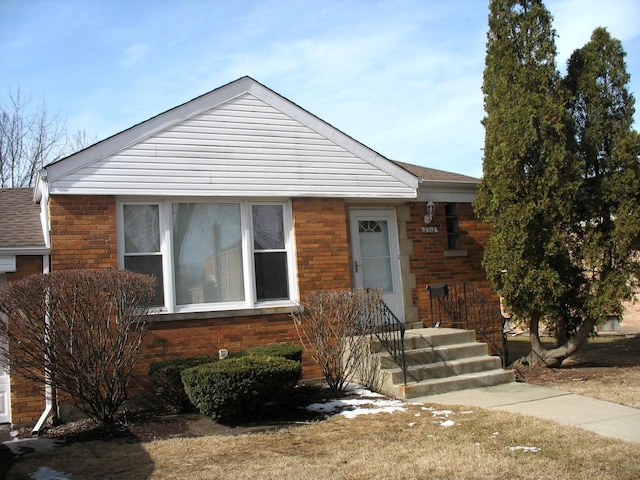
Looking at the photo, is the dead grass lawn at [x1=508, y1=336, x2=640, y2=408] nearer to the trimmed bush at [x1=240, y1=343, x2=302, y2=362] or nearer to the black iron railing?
the black iron railing

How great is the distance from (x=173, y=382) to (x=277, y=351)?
1.46 meters

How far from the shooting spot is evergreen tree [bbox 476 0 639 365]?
9617mm

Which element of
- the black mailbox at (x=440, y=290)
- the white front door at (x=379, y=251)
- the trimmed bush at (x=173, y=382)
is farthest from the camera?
the white front door at (x=379, y=251)

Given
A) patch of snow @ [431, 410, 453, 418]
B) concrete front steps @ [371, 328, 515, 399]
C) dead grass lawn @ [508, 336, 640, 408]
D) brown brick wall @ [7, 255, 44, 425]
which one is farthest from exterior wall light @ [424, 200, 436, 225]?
brown brick wall @ [7, 255, 44, 425]

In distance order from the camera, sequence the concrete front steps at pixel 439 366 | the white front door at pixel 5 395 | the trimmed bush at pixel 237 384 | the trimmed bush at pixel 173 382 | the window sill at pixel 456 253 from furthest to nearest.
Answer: the window sill at pixel 456 253 < the concrete front steps at pixel 439 366 < the white front door at pixel 5 395 < the trimmed bush at pixel 173 382 < the trimmed bush at pixel 237 384

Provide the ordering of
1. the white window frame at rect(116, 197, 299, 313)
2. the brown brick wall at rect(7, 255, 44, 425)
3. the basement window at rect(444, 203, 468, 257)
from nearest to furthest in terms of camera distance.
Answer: the brown brick wall at rect(7, 255, 44, 425) < the white window frame at rect(116, 197, 299, 313) < the basement window at rect(444, 203, 468, 257)

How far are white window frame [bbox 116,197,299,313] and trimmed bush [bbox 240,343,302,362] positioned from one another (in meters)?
0.84

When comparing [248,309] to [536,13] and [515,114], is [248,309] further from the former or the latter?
[536,13]

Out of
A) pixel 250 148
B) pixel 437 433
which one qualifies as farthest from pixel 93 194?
pixel 437 433

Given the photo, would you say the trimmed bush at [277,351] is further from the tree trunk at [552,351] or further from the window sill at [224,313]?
the tree trunk at [552,351]

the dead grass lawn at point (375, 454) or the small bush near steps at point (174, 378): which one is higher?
the small bush near steps at point (174, 378)

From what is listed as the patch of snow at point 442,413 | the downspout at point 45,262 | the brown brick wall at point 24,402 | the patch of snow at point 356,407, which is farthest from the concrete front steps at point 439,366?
the brown brick wall at point 24,402

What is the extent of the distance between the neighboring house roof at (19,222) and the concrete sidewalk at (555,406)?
5872 mm

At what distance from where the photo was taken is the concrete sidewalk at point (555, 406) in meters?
6.32
